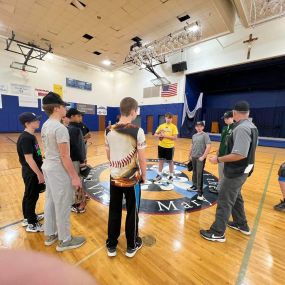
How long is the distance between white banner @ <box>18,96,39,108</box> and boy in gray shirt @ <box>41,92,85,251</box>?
46.2ft

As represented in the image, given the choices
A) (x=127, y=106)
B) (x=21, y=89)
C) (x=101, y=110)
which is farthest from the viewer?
(x=101, y=110)

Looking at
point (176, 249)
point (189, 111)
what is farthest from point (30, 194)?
point (189, 111)

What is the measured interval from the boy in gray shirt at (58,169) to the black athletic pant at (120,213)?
43 centimetres

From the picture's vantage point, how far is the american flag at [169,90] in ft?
46.9

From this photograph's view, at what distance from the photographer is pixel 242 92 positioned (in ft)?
45.9

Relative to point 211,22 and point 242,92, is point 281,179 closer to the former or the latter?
point 211,22

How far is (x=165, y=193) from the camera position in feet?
11.5

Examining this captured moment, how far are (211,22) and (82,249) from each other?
10137 mm

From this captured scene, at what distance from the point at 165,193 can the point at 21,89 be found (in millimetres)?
14221

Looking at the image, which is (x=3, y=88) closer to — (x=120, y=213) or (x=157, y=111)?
(x=157, y=111)

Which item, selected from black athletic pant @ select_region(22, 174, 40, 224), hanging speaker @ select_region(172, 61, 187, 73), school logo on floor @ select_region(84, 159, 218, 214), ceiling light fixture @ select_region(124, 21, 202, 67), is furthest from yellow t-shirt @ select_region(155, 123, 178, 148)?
hanging speaker @ select_region(172, 61, 187, 73)

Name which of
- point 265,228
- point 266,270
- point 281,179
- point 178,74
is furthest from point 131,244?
point 178,74

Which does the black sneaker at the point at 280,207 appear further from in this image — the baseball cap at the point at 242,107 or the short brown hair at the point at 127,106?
the short brown hair at the point at 127,106

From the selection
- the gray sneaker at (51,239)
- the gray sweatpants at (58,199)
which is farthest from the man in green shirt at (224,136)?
the gray sneaker at (51,239)
